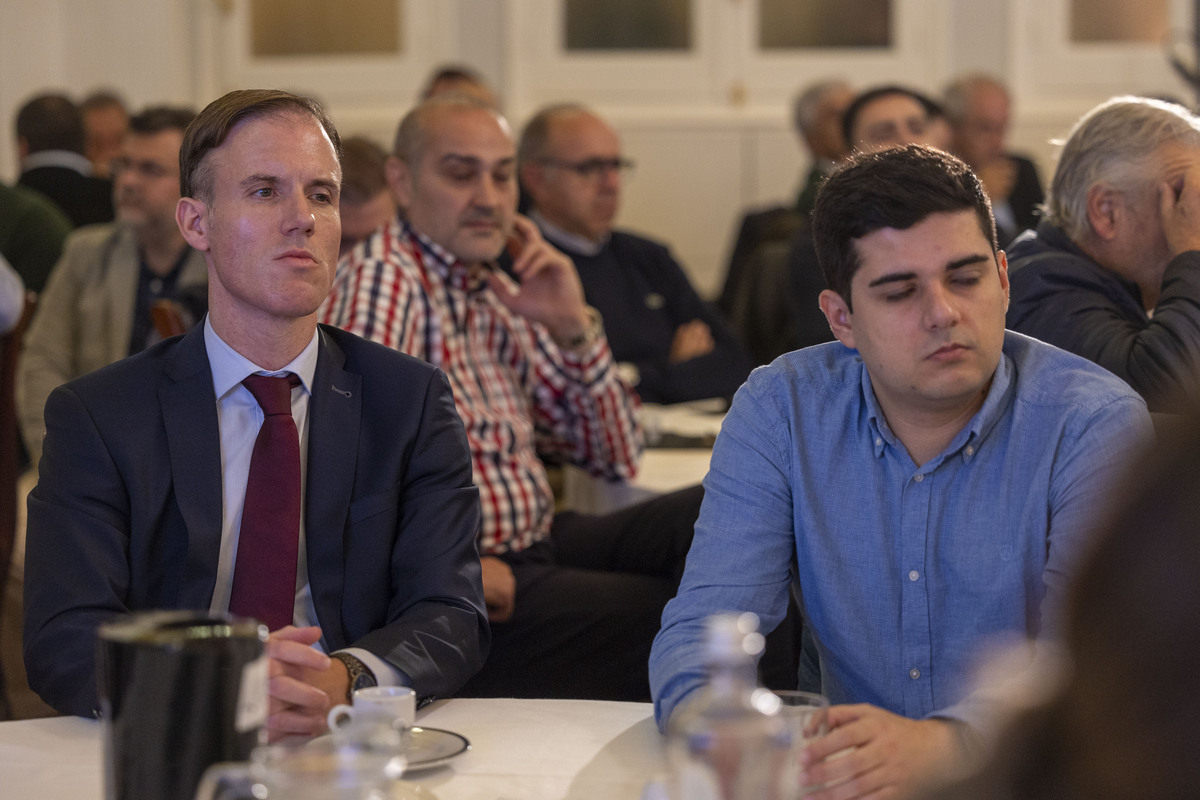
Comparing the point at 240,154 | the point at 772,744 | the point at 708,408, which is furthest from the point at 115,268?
the point at 772,744

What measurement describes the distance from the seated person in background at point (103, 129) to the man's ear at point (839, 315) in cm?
495

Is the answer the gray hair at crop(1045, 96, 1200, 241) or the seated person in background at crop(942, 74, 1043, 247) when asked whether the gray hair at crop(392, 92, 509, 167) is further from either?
the seated person in background at crop(942, 74, 1043, 247)

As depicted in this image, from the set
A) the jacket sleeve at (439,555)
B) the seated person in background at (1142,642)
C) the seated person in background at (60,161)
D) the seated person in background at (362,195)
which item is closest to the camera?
the seated person in background at (1142,642)

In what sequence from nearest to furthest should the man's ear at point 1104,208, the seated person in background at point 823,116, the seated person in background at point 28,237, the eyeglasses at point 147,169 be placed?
the man's ear at point 1104,208
the eyeglasses at point 147,169
the seated person in background at point 28,237
the seated person in background at point 823,116

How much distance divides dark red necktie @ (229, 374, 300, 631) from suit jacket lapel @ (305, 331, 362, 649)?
0.08 feet

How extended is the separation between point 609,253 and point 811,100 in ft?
6.55

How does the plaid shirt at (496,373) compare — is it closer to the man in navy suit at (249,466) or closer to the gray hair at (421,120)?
the gray hair at (421,120)

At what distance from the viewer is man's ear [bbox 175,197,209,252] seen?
1725 millimetres

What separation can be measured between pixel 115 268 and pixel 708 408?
1818mm

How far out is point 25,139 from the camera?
4.98m

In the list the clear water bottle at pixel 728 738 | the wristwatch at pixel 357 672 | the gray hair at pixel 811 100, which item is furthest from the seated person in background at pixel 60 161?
the clear water bottle at pixel 728 738

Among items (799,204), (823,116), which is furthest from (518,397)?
(823,116)

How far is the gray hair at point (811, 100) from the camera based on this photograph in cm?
575

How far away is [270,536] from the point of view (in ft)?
5.14
